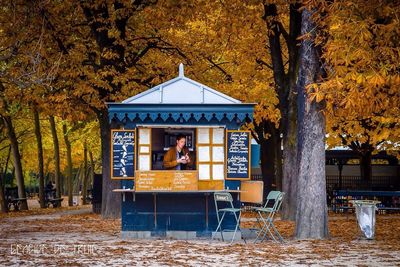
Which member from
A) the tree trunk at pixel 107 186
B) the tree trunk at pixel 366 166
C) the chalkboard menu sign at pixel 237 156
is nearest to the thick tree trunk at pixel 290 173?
the tree trunk at pixel 107 186

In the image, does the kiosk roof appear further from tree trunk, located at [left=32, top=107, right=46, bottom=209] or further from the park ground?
tree trunk, located at [left=32, top=107, right=46, bottom=209]

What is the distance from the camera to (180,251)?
13828mm

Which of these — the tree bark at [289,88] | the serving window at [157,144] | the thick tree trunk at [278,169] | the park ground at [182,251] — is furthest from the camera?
the thick tree trunk at [278,169]

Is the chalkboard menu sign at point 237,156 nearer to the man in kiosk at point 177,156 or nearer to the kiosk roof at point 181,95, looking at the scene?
the kiosk roof at point 181,95

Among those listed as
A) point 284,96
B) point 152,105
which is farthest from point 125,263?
point 284,96

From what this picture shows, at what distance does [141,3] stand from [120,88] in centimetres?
317

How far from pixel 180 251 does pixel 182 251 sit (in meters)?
0.04

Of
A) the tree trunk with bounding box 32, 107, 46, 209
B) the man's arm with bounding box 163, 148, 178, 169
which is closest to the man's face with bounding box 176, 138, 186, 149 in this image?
the man's arm with bounding box 163, 148, 178, 169

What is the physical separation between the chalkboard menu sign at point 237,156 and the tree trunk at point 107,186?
8.45 m

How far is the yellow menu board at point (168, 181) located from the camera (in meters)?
16.4

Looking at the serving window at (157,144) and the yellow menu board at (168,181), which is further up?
the serving window at (157,144)

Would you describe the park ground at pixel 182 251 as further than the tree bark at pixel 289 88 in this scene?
No

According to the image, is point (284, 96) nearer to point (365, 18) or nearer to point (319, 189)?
point (319, 189)

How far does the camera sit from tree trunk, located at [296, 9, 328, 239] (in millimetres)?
16781
